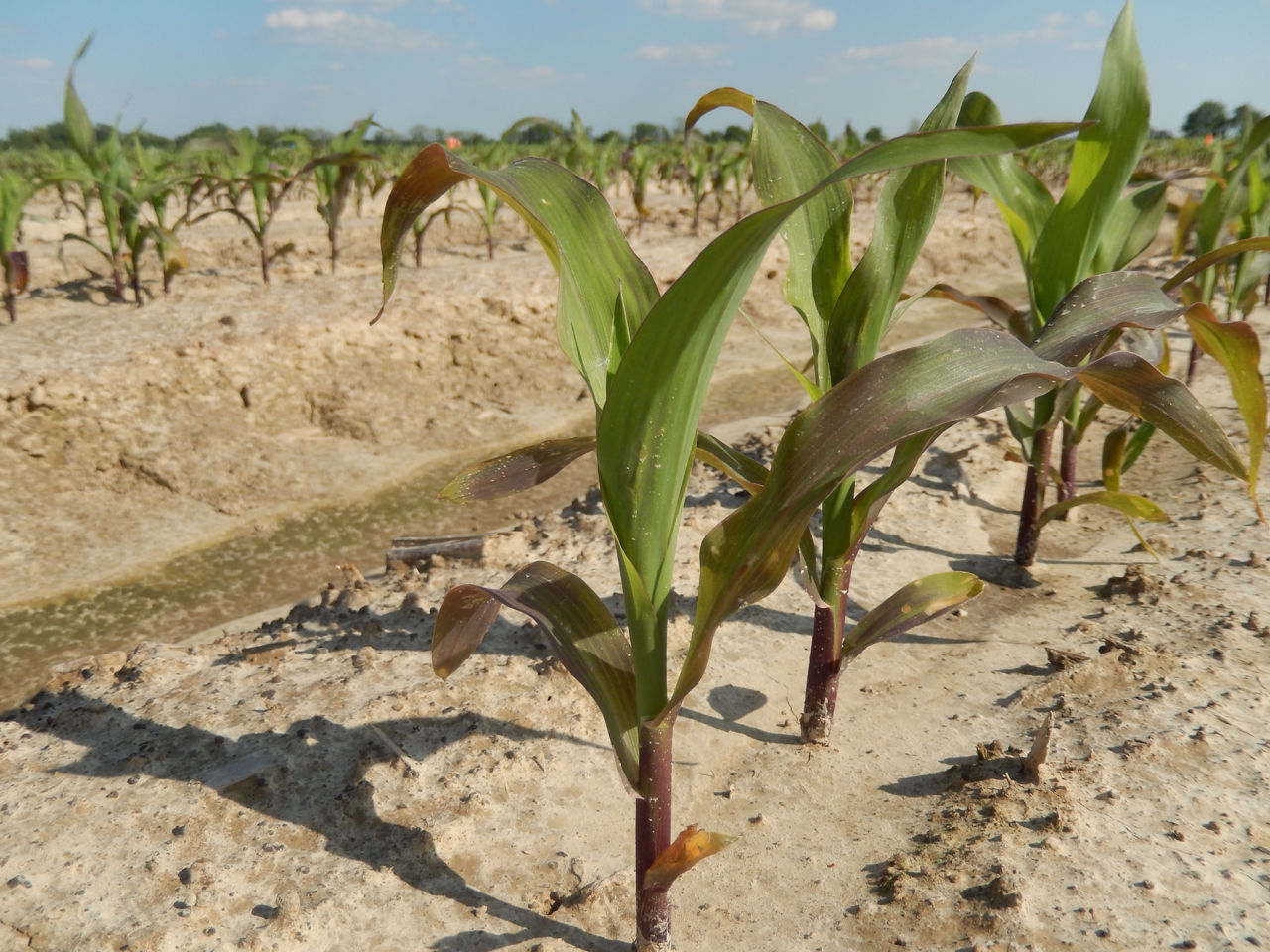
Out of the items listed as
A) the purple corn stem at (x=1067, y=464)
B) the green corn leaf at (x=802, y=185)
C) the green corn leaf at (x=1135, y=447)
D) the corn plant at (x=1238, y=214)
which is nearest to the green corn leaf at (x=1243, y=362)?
the green corn leaf at (x=802, y=185)

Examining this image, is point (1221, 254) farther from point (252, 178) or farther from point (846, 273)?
point (252, 178)

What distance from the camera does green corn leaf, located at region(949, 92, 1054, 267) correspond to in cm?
195

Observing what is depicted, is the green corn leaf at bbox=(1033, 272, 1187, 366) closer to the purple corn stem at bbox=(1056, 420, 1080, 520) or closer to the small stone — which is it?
the small stone

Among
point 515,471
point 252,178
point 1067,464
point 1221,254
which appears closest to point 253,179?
point 252,178

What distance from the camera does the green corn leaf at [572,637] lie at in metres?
1.11

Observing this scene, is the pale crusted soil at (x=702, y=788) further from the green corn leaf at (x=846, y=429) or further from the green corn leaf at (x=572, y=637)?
the green corn leaf at (x=846, y=429)

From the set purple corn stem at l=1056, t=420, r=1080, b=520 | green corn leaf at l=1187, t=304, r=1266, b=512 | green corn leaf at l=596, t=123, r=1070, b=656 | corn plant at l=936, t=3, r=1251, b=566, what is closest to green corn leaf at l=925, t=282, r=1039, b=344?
corn plant at l=936, t=3, r=1251, b=566

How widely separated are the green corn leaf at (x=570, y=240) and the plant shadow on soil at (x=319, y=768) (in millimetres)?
790

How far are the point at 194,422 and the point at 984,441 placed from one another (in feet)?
10.5

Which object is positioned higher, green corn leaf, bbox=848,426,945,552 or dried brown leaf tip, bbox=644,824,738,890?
green corn leaf, bbox=848,426,945,552

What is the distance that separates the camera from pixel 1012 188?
6.59 ft

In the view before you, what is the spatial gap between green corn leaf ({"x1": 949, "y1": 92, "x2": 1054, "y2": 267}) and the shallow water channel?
2.06 meters

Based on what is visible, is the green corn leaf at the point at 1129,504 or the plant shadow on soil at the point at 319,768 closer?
the plant shadow on soil at the point at 319,768

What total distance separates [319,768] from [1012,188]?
1.83 metres
